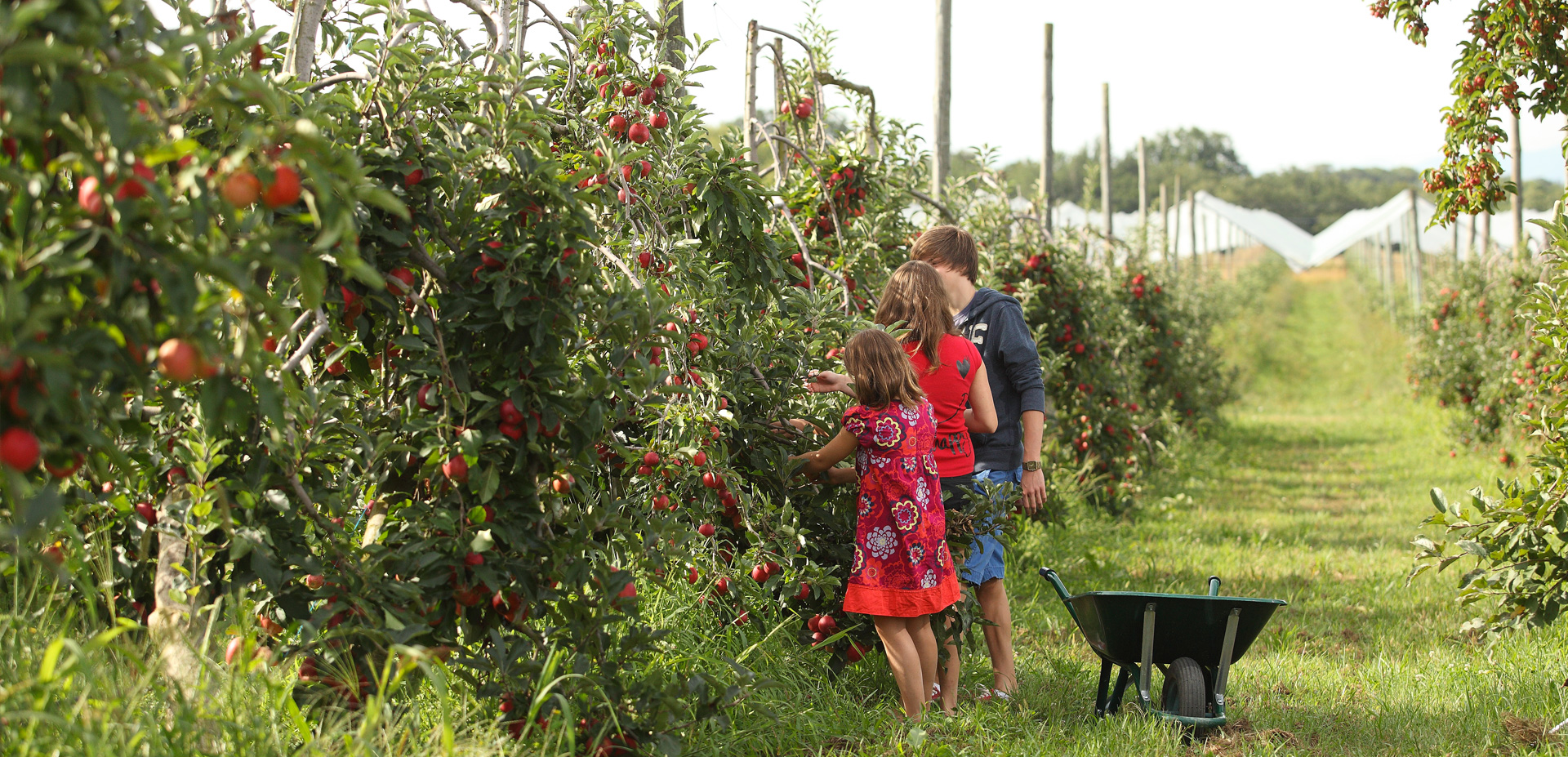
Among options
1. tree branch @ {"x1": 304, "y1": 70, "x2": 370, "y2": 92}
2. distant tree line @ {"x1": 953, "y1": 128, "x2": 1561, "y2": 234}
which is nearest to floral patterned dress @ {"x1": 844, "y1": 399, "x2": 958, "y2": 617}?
tree branch @ {"x1": 304, "y1": 70, "x2": 370, "y2": 92}

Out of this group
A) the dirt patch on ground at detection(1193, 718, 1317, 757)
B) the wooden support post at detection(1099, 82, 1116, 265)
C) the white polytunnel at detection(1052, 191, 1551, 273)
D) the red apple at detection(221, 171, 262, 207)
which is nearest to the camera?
the red apple at detection(221, 171, 262, 207)

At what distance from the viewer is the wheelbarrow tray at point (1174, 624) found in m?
2.86

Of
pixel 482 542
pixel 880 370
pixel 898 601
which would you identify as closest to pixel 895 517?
pixel 898 601

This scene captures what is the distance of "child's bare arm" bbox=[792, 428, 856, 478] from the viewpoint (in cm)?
289

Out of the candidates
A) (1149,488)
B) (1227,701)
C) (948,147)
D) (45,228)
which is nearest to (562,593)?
(45,228)

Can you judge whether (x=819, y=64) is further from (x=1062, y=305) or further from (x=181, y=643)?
(x=181, y=643)

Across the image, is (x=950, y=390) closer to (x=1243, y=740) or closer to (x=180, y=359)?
(x=1243, y=740)

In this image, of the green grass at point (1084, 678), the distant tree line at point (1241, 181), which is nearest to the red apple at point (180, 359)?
the green grass at point (1084, 678)

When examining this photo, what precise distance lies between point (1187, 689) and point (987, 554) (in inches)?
26.0

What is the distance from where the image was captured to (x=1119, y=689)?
313cm

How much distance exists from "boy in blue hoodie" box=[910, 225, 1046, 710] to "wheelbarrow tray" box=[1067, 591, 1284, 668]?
338 mm

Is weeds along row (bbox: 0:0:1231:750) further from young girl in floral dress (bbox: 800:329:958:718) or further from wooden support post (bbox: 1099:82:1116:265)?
wooden support post (bbox: 1099:82:1116:265)

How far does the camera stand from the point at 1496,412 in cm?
957

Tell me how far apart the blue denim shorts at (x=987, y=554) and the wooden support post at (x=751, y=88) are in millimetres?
1816
